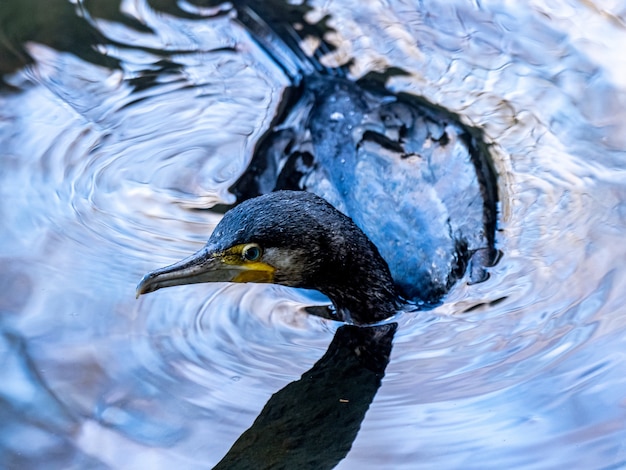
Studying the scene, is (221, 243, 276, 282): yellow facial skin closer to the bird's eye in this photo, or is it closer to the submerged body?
the bird's eye

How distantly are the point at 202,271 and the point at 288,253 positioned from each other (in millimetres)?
346

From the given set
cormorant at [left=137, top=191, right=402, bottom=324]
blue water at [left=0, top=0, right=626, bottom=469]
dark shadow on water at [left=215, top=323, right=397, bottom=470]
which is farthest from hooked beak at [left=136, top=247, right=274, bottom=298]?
dark shadow on water at [left=215, top=323, right=397, bottom=470]

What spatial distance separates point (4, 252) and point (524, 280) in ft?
7.65

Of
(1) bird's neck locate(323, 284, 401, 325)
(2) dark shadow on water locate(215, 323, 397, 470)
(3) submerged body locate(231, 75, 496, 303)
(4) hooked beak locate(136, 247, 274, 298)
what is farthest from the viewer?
(3) submerged body locate(231, 75, 496, 303)

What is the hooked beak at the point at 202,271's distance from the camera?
3631 mm

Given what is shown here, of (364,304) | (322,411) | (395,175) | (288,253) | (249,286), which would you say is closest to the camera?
(322,411)

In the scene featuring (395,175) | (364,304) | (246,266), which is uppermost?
(395,175)

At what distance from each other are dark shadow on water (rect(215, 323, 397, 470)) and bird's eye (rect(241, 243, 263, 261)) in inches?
20.3

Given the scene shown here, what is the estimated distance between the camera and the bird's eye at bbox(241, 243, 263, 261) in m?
3.69

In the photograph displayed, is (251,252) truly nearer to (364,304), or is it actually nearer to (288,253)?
(288,253)

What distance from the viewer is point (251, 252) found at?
3717mm

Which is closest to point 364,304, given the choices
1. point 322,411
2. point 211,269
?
point 322,411

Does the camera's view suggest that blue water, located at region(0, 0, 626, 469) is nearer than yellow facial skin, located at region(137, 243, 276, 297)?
Yes

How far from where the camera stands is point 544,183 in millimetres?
4820
